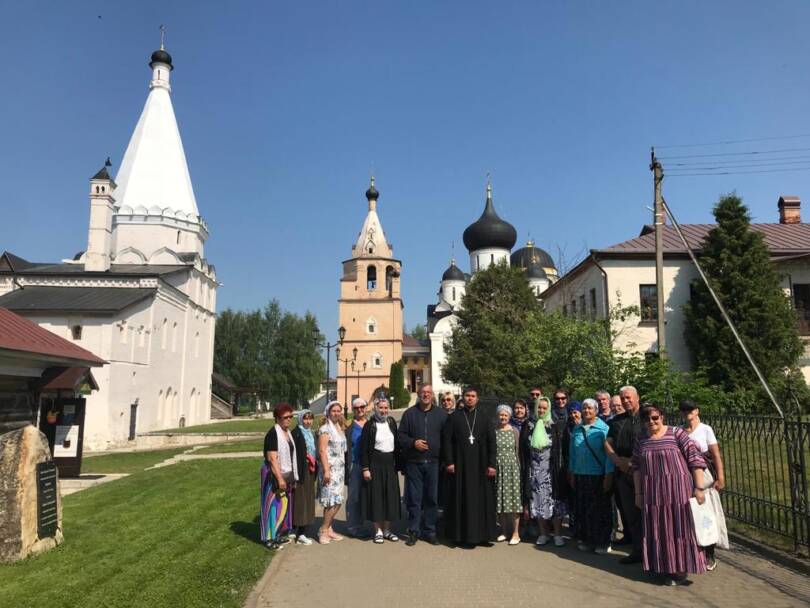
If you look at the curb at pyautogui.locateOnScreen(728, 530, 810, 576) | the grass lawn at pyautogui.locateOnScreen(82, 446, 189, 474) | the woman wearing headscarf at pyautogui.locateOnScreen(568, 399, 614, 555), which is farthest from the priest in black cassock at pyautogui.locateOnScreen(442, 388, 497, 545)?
the grass lawn at pyautogui.locateOnScreen(82, 446, 189, 474)

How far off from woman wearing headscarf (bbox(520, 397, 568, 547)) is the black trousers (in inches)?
26.1

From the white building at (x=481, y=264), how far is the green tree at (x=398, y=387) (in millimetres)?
3503

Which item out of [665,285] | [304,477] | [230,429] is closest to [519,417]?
[304,477]

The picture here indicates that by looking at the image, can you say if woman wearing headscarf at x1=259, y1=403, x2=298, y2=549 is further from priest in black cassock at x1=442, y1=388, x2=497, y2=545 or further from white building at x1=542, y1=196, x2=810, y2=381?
white building at x1=542, y1=196, x2=810, y2=381

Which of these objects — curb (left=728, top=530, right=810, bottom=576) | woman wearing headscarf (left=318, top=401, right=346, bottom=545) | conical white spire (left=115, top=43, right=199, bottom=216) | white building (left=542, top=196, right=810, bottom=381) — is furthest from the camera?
conical white spire (left=115, top=43, right=199, bottom=216)

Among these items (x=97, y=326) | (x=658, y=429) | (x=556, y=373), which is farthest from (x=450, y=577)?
(x=97, y=326)

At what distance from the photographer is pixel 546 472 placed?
22.6ft

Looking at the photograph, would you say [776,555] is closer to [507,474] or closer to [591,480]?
[591,480]

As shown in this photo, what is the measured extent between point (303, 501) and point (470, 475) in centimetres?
209

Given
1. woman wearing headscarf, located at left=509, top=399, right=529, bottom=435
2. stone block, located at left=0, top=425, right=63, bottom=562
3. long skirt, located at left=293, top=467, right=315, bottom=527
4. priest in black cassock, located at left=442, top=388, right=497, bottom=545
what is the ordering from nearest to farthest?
1. stone block, located at left=0, top=425, right=63, bottom=562
2. priest in black cassock, located at left=442, top=388, right=497, bottom=545
3. long skirt, located at left=293, top=467, right=315, bottom=527
4. woman wearing headscarf, located at left=509, top=399, right=529, bottom=435

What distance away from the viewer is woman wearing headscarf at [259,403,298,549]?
6719mm

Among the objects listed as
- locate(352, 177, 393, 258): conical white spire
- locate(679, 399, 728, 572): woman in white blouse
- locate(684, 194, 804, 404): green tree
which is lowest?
locate(679, 399, 728, 572): woman in white blouse

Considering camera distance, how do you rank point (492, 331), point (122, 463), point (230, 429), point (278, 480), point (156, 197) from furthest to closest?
point (156, 197) < point (230, 429) < point (492, 331) < point (122, 463) < point (278, 480)

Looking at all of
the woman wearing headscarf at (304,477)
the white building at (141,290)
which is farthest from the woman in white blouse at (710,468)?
the white building at (141,290)
